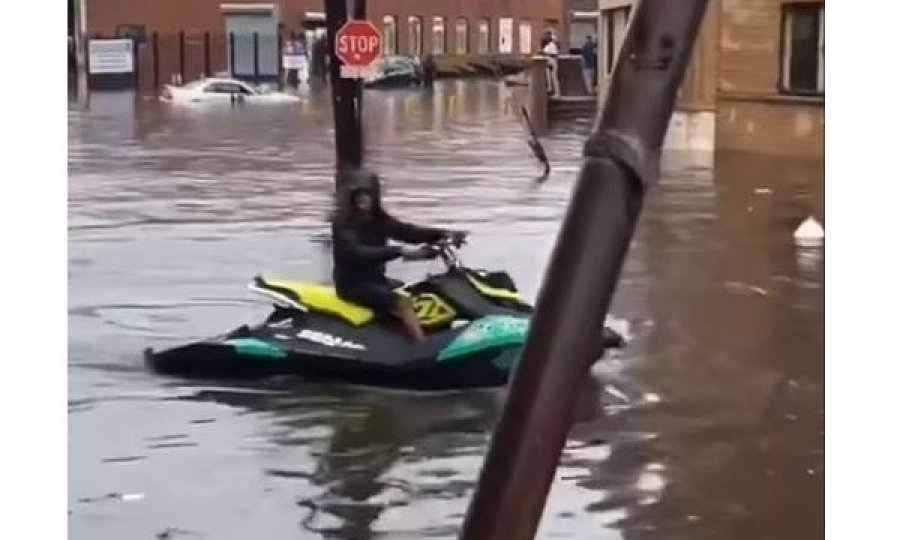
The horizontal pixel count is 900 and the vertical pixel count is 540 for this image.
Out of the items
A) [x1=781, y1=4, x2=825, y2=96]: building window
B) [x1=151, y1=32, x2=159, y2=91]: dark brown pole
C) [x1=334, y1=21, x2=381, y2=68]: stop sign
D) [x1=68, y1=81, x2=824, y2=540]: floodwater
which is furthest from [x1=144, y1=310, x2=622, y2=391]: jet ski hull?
[x1=151, y1=32, x2=159, y2=91]: dark brown pole

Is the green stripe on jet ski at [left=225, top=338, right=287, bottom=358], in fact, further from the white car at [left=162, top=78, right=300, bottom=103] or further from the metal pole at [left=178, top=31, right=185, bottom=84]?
the metal pole at [left=178, top=31, right=185, bottom=84]

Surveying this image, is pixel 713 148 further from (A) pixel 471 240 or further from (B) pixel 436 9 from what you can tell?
(B) pixel 436 9

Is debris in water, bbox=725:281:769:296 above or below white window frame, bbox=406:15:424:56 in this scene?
below

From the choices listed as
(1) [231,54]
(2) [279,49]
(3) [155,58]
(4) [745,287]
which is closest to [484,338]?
(4) [745,287]

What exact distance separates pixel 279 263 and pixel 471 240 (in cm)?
204

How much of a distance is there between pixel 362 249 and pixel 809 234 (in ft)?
25.2

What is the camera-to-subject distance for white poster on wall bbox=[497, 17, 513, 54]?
249 feet

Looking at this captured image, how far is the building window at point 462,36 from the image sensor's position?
7575 centimetres

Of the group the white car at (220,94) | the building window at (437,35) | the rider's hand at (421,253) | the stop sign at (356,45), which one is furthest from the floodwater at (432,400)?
the building window at (437,35)

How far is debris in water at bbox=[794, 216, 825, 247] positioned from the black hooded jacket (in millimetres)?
6665

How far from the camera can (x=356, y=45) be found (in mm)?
16094

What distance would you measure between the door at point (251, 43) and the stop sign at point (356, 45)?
4941cm
